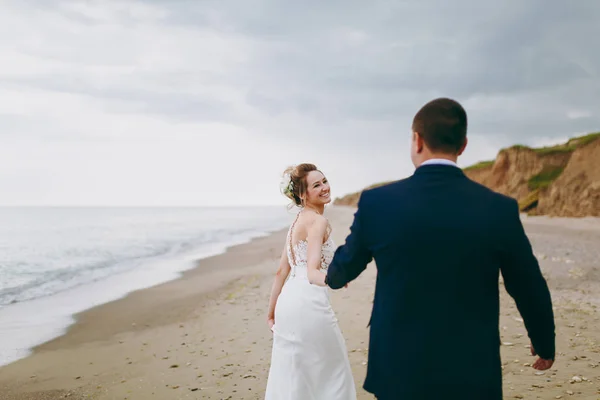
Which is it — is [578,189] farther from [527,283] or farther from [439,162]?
[439,162]

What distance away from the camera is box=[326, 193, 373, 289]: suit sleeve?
7.67ft

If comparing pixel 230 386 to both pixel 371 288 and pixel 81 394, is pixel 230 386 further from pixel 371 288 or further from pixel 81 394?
pixel 371 288

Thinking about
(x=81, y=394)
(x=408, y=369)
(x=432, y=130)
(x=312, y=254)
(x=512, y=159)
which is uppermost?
(x=512, y=159)

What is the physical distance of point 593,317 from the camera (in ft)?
27.1

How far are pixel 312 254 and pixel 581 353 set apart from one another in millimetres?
4936

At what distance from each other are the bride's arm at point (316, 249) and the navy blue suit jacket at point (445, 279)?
1.17m

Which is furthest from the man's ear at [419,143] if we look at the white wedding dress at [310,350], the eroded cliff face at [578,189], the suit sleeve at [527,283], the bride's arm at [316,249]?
the eroded cliff face at [578,189]

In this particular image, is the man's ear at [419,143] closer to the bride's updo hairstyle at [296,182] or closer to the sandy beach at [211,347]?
the bride's updo hairstyle at [296,182]

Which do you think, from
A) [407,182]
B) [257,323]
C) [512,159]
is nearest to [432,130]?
[407,182]

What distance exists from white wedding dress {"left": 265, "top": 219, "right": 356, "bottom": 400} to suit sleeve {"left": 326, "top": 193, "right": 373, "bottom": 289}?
1338mm

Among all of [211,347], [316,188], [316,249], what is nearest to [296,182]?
[316,188]

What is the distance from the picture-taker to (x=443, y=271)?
213 cm

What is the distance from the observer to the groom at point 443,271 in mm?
2119

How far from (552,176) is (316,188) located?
42.8 meters
